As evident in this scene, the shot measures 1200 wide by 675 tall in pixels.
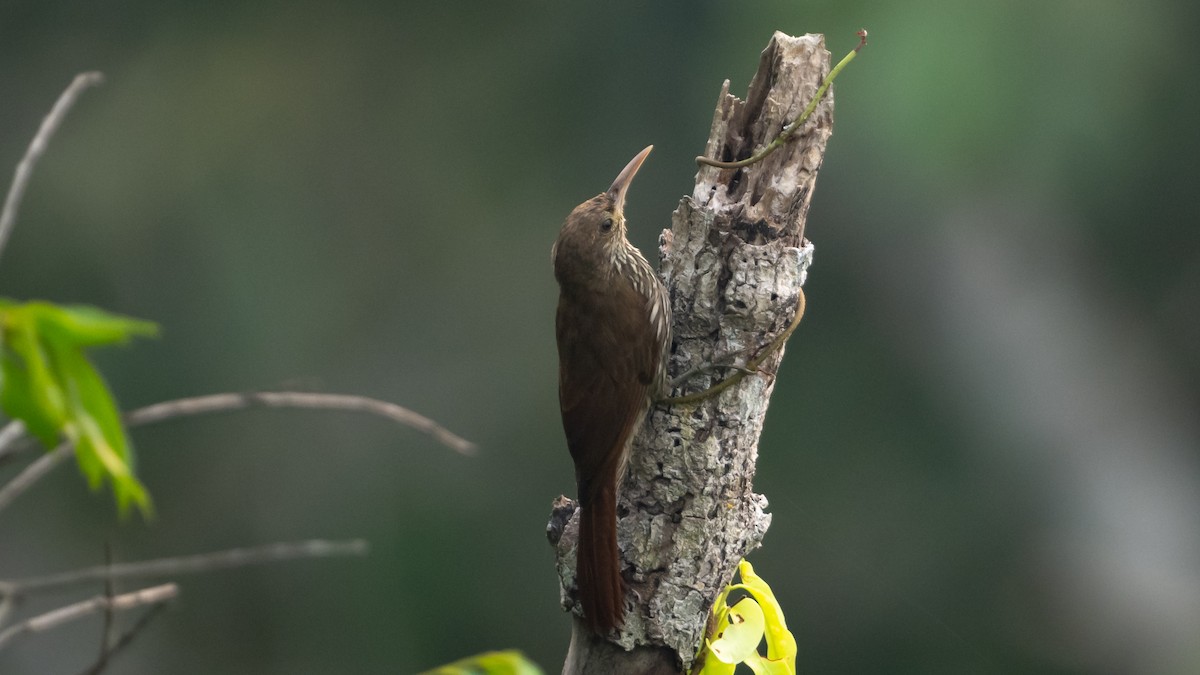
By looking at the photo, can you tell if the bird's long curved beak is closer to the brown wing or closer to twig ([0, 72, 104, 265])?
the brown wing

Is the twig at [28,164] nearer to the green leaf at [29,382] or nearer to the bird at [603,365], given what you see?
the green leaf at [29,382]

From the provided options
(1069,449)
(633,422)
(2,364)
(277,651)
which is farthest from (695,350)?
(277,651)

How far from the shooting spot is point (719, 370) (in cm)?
174

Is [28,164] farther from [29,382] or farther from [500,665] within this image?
[500,665]

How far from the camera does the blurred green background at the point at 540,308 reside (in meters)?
6.38

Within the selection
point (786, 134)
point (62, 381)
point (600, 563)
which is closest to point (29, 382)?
point (62, 381)

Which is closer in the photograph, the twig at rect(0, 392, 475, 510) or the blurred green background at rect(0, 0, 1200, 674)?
the twig at rect(0, 392, 475, 510)

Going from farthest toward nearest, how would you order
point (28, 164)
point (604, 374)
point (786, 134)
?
point (604, 374) → point (786, 134) → point (28, 164)

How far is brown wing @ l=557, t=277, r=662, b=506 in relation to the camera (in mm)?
1747

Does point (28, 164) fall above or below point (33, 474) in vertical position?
above

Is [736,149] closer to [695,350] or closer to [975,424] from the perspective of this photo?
[695,350]

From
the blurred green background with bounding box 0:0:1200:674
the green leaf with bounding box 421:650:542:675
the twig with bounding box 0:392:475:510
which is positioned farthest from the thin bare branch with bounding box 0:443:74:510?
the blurred green background with bounding box 0:0:1200:674

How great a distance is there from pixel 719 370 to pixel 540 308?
5.25 metres

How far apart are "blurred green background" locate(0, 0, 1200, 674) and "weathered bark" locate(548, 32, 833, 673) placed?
4536mm
